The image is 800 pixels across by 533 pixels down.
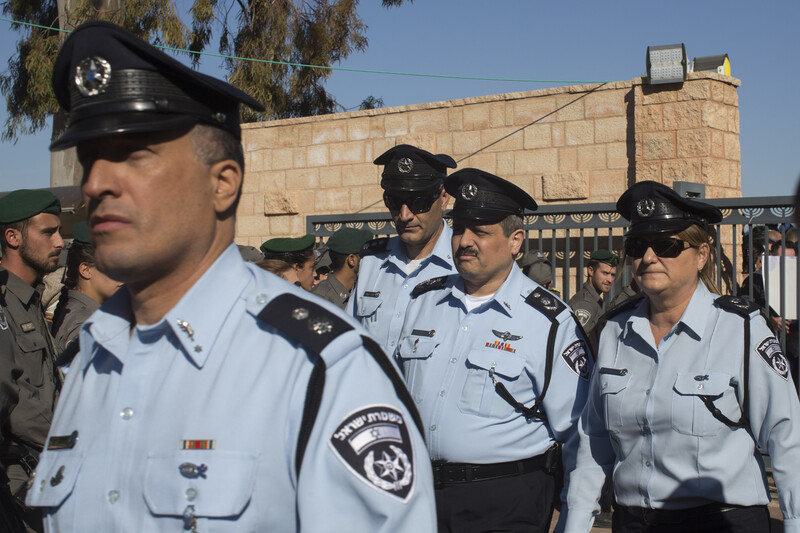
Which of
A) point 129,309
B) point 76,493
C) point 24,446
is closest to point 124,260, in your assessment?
point 129,309

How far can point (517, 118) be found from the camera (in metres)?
9.82

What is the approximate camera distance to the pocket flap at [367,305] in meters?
4.34

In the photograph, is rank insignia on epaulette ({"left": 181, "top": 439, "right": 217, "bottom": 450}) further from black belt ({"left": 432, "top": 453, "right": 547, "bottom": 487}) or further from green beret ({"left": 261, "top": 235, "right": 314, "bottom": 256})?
green beret ({"left": 261, "top": 235, "right": 314, "bottom": 256})

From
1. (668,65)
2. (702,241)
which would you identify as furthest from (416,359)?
(668,65)

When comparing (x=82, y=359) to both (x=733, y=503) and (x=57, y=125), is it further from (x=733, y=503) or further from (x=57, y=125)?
(x=57, y=125)

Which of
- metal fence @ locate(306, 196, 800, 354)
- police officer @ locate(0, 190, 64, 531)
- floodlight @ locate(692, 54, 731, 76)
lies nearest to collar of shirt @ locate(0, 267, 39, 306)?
police officer @ locate(0, 190, 64, 531)

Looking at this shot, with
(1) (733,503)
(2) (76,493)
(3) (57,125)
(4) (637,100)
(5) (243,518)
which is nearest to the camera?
(5) (243,518)

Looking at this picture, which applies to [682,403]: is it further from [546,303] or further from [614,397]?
[546,303]

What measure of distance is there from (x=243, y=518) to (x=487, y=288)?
93.0 inches

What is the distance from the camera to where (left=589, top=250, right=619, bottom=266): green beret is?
23.5 ft

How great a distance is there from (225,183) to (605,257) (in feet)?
19.9

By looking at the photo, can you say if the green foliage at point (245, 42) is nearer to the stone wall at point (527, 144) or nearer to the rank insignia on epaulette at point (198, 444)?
the stone wall at point (527, 144)

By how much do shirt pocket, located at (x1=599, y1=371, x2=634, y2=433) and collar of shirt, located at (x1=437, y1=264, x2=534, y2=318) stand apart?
0.53 meters

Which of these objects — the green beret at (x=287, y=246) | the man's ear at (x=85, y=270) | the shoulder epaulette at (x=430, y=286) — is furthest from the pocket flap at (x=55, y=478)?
the green beret at (x=287, y=246)
